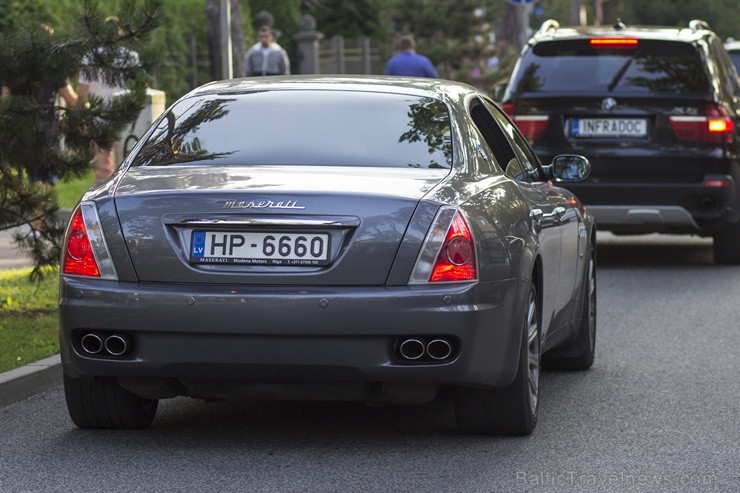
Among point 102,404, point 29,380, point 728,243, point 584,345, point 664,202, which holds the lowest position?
point 728,243

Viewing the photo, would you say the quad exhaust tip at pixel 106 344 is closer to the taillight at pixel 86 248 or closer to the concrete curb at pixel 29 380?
the taillight at pixel 86 248

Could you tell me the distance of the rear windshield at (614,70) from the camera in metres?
13.4

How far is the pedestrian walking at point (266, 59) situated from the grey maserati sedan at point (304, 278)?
17.2 metres

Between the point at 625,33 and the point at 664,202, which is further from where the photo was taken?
the point at 625,33

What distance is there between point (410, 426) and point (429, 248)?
3.85 ft

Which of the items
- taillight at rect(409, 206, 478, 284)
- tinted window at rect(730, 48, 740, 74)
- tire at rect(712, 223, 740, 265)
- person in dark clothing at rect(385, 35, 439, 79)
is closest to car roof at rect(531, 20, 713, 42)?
tire at rect(712, 223, 740, 265)

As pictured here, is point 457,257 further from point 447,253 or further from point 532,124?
point 532,124

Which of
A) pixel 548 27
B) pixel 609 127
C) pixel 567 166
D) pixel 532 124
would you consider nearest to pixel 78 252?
pixel 567 166

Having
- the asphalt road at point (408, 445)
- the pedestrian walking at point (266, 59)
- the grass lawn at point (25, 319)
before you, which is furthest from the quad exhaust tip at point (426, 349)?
the pedestrian walking at point (266, 59)

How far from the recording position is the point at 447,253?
622 centimetres

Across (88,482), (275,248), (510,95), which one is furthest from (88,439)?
(510,95)

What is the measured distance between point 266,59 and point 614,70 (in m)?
11.2

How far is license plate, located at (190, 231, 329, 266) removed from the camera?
20.2 ft

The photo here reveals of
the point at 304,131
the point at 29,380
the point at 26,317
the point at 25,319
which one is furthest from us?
the point at 26,317
